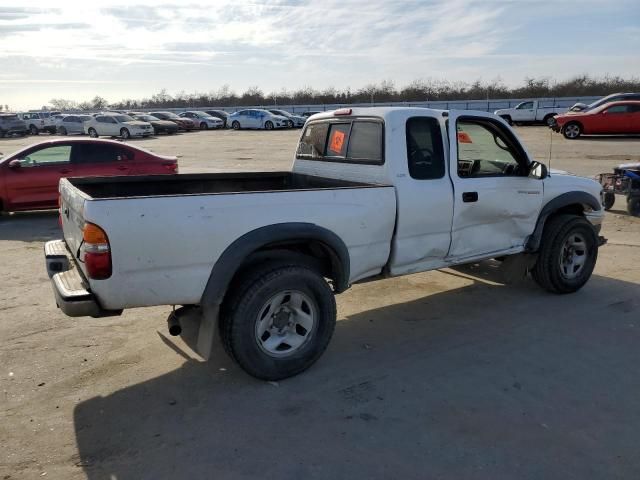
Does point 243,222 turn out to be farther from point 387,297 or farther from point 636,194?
point 636,194

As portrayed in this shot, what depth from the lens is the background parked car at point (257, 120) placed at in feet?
137

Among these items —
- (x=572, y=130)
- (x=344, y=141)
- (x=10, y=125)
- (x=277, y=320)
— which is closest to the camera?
(x=277, y=320)

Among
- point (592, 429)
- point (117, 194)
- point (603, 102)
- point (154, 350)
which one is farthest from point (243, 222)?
point (603, 102)

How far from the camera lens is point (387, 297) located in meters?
5.75

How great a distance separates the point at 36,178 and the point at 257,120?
33812 millimetres

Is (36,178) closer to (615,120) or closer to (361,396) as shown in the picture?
(361,396)

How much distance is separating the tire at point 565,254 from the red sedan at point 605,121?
20264mm

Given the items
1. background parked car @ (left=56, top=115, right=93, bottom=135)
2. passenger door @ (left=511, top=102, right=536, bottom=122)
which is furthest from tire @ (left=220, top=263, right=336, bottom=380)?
background parked car @ (left=56, top=115, right=93, bottom=135)

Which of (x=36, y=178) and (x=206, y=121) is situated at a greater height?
(x=206, y=121)

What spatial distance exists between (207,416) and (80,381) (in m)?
1.14

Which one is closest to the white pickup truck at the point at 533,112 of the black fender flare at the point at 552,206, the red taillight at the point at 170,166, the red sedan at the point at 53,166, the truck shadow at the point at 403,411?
the red taillight at the point at 170,166

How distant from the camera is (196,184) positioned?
553cm

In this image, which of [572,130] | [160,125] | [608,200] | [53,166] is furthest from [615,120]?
[160,125]

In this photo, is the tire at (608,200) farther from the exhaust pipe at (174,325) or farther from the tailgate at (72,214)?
the tailgate at (72,214)
